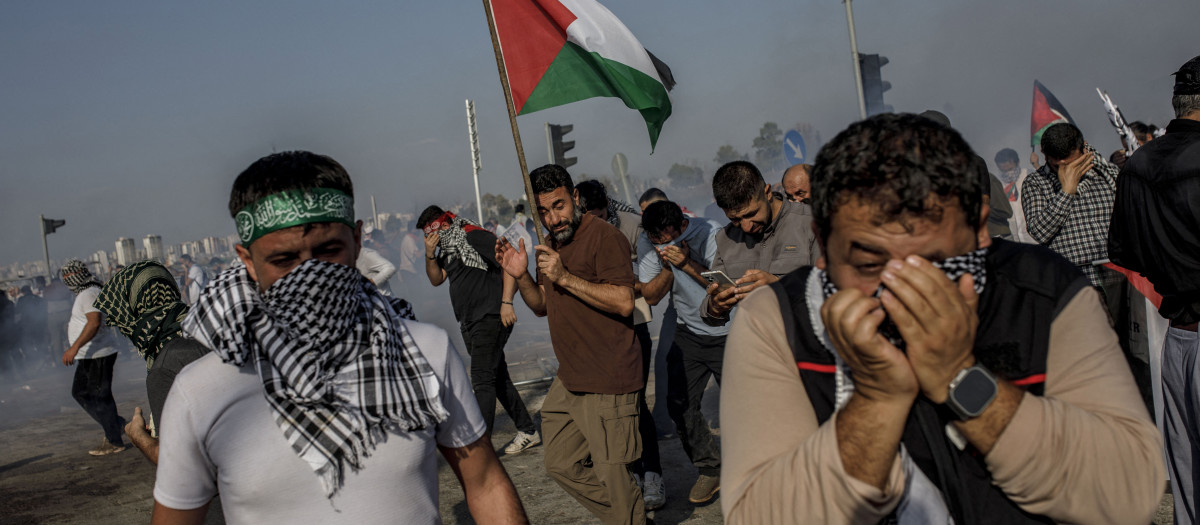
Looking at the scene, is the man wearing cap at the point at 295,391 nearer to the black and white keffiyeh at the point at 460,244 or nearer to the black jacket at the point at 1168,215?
the black jacket at the point at 1168,215

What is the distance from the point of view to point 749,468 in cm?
159

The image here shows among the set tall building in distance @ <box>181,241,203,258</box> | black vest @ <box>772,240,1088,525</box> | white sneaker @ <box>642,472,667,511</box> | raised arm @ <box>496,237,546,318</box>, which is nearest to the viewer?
black vest @ <box>772,240,1088,525</box>

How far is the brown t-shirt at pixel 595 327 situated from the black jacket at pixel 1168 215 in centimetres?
244

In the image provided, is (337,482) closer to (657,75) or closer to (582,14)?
(582,14)

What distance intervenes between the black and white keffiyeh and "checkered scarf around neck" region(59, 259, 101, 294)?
174 inches

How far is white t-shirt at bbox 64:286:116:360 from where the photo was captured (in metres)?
9.02

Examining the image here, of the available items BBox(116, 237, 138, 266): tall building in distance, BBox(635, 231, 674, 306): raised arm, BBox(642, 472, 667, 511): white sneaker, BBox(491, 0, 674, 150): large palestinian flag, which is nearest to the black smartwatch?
BBox(491, 0, 674, 150): large palestinian flag

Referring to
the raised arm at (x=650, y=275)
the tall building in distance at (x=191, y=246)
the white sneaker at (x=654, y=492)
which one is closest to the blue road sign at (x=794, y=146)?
the raised arm at (x=650, y=275)

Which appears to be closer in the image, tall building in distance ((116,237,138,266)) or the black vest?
the black vest

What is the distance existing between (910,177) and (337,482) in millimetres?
1358

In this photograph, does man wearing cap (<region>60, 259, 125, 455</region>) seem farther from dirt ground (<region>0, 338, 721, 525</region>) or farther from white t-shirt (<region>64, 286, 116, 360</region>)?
dirt ground (<region>0, 338, 721, 525</region>)

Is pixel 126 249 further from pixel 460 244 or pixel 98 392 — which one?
pixel 460 244

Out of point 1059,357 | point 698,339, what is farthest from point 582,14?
point 1059,357

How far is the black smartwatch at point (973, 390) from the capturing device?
135cm
